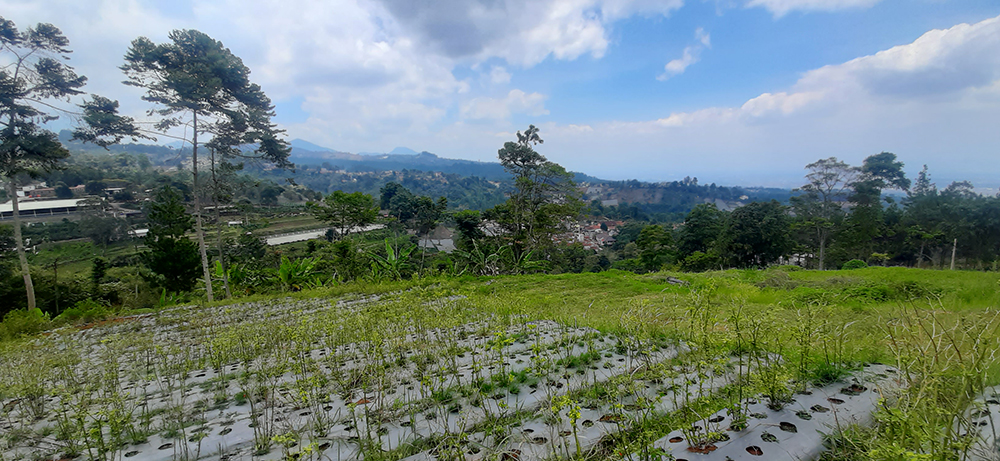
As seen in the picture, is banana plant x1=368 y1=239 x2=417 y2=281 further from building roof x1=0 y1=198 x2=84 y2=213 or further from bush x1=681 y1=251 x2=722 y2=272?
building roof x1=0 y1=198 x2=84 y2=213

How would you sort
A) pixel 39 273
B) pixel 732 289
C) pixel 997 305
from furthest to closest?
1. pixel 39 273
2. pixel 732 289
3. pixel 997 305

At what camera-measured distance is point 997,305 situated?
5059mm

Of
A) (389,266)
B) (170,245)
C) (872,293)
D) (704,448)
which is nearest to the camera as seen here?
(704,448)

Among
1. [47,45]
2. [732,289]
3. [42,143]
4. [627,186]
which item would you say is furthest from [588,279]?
[627,186]

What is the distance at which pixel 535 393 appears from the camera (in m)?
2.97

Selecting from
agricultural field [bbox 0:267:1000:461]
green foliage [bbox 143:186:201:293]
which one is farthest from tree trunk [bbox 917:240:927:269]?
green foliage [bbox 143:186:201:293]

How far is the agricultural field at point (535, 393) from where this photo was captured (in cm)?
207

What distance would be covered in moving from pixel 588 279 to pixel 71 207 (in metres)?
54.3

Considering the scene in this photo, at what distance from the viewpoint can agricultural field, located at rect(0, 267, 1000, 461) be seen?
207 cm

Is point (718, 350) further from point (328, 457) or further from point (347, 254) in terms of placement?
point (347, 254)

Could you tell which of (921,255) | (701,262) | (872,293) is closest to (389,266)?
(872,293)

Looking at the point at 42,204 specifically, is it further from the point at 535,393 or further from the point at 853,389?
the point at 853,389

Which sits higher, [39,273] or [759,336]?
[759,336]

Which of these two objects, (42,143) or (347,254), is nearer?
→ (42,143)
